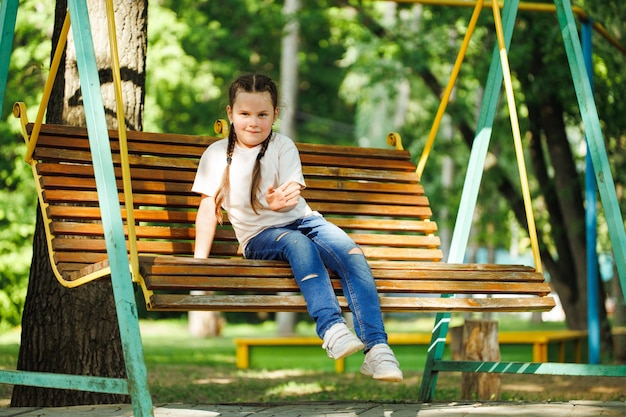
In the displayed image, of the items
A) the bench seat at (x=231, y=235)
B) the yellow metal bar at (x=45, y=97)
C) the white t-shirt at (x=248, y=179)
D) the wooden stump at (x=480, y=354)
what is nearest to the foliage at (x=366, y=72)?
the white t-shirt at (x=248, y=179)

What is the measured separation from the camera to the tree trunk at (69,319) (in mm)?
5027

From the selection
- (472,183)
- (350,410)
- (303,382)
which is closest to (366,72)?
(303,382)

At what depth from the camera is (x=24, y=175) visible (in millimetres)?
14789

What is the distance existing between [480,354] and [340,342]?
3.15 meters

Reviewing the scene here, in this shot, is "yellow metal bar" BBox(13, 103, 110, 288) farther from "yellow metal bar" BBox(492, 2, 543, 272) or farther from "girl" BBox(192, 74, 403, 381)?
"yellow metal bar" BBox(492, 2, 543, 272)

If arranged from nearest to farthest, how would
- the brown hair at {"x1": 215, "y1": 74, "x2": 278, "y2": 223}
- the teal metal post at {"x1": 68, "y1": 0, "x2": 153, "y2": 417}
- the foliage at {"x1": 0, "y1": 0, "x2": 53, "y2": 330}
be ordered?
the teal metal post at {"x1": 68, "y1": 0, "x2": 153, "y2": 417}
the brown hair at {"x1": 215, "y1": 74, "x2": 278, "y2": 223}
the foliage at {"x1": 0, "y1": 0, "x2": 53, "y2": 330}

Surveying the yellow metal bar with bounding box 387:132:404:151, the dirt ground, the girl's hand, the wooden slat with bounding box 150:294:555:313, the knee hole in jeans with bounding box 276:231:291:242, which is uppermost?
the yellow metal bar with bounding box 387:132:404:151

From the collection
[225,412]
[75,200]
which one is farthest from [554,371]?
[75,200]

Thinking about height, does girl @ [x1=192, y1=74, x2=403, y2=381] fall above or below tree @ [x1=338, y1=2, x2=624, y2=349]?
below

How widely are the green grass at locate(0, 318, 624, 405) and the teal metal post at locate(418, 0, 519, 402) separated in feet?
1.07

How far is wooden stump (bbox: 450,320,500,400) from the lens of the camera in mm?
6508

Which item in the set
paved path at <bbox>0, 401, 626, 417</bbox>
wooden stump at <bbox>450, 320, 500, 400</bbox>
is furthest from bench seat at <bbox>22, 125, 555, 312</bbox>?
wooden stump at <bbox>450, 320, 500, 400</bbox>

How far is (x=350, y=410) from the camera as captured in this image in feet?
14.4

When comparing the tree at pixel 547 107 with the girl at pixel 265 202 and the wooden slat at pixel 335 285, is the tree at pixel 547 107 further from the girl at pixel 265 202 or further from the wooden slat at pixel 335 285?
the girl at pixel 265 202
